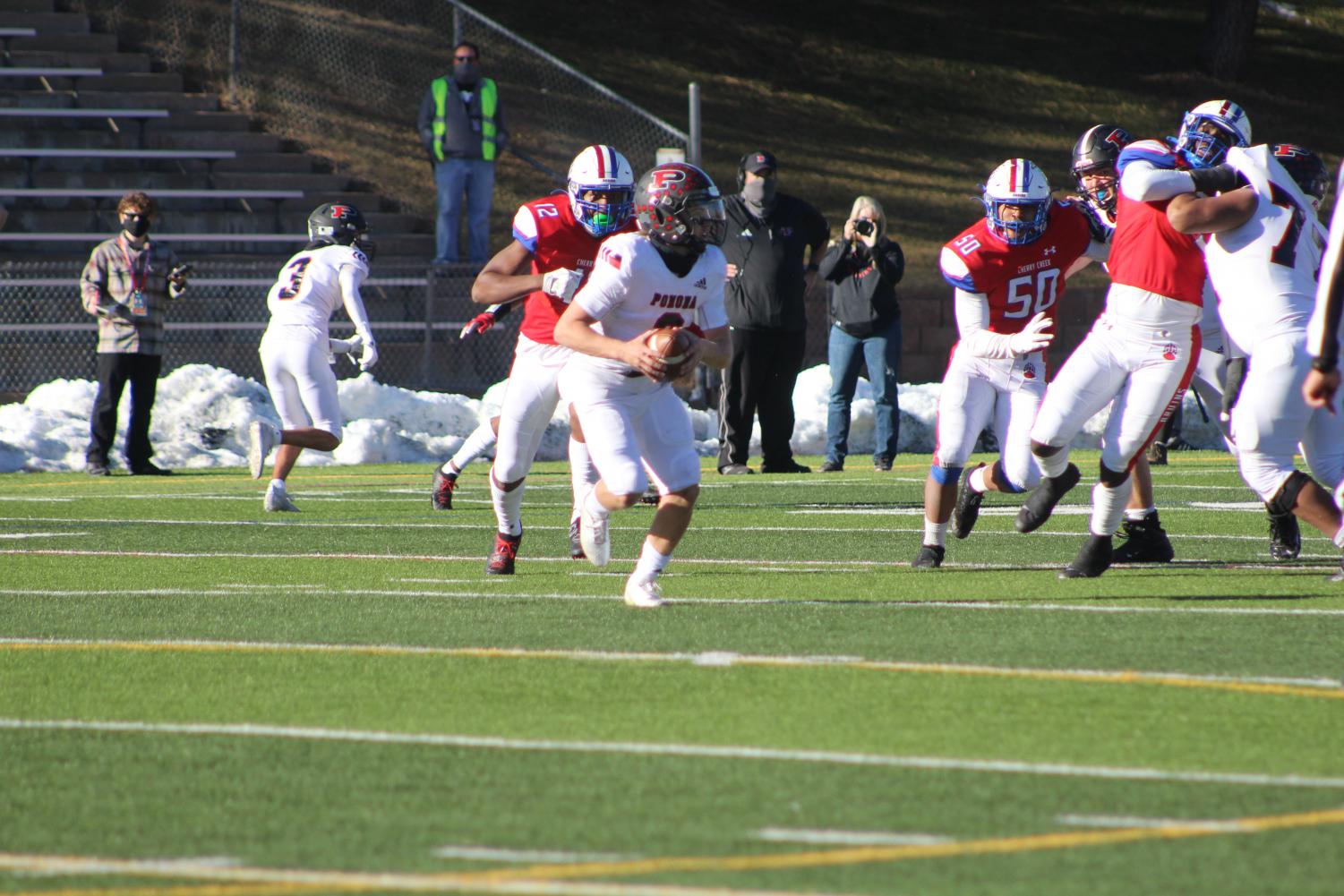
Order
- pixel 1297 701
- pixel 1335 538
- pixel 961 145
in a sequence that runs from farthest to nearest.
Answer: pixel 961 145 → pixel 1335 538 → pixel 1297 701

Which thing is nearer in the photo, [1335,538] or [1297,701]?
[1297,701]

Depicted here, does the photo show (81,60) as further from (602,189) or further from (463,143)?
(602,189)

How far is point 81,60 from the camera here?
81.7ft

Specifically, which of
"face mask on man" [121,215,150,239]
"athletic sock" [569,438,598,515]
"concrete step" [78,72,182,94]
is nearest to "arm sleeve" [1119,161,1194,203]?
"athletic sock" [569,438,598,515]

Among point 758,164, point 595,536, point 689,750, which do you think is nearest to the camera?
point 689,750

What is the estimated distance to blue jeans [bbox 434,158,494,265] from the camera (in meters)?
21.8

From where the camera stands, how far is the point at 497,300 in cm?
959

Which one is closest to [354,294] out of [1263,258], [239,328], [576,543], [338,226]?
[338,226]

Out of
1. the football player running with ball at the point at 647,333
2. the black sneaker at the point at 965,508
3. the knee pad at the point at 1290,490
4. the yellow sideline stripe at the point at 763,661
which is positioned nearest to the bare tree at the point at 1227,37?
the black sneaker at the point at 965,508

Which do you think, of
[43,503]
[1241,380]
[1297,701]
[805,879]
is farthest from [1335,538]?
[43,503]

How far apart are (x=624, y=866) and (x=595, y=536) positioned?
444 cm

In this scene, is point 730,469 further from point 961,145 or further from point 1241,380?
point 961,145

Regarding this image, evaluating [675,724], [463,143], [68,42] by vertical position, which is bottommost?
[675,724]

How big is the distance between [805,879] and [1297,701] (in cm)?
235
